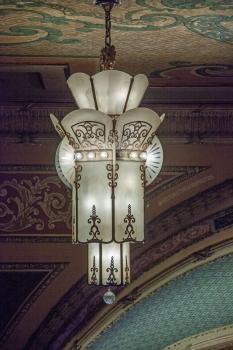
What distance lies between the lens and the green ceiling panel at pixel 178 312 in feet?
25.0

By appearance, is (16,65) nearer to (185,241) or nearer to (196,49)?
(196,49)

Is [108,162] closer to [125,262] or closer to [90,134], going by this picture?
[90,134]

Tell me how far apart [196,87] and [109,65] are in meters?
2.02

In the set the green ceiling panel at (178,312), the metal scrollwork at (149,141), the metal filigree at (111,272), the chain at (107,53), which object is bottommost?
the metal filigree at (111,272)

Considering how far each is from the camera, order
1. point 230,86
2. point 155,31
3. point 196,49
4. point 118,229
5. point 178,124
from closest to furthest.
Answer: point 118,229
point 155,31
point 196,49
point 230,86
point 178,124

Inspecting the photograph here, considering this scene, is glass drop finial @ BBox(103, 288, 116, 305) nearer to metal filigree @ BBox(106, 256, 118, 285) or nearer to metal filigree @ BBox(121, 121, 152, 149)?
metal filigree @ BBox(106, 256, 118, 285)

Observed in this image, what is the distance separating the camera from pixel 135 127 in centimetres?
369

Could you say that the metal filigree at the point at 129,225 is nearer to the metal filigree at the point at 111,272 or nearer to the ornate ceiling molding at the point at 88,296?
the metal filigree at the point at 111,272

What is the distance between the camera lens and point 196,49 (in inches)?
188

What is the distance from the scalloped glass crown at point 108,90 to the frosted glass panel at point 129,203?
0.24 meters

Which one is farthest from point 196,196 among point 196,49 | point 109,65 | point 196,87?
point 109,65

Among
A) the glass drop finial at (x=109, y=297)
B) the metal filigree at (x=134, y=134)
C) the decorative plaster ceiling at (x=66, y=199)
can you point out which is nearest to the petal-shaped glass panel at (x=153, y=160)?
the metal filigree at (x=134, y=134)

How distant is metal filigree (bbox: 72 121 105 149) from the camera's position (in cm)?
366

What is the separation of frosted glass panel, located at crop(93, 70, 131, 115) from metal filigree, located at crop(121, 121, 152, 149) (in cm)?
11
